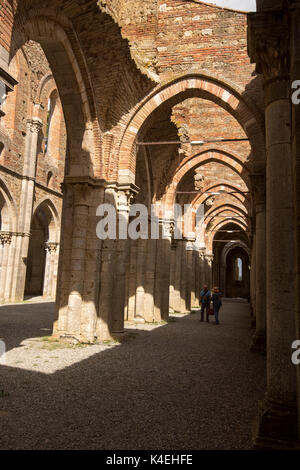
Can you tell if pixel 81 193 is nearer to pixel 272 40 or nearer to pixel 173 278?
pixel 272 40

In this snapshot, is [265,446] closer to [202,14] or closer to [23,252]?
[202,14]

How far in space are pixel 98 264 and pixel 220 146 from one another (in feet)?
31.8

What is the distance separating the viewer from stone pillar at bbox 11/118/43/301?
744 inches

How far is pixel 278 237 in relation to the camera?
3600mm

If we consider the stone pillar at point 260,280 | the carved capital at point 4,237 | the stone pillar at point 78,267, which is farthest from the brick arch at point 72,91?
the carved capital at point 4,237

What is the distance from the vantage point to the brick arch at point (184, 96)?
889 centimetres

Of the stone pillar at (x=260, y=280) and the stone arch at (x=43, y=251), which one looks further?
the stone arch at (x=43, y=251)

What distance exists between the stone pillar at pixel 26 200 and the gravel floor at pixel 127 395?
11.2 meters

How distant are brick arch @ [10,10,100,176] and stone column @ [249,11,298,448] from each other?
16.1ft

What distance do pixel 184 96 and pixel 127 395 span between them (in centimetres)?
783

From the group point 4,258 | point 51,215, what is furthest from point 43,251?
point 4,258

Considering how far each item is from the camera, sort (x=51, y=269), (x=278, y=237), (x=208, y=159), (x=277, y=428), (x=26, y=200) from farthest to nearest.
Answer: (x=51, y=269)
(x=26, y=200)
(x=208, y=159)
(x=278, y=237)
(x=277, y=428)

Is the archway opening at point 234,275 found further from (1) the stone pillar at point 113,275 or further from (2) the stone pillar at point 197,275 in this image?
(1) the stone pillar at point 113,275

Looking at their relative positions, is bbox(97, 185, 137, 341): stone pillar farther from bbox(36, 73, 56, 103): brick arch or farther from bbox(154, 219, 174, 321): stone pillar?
bbox(36, 73, 56, 103): brick arch
